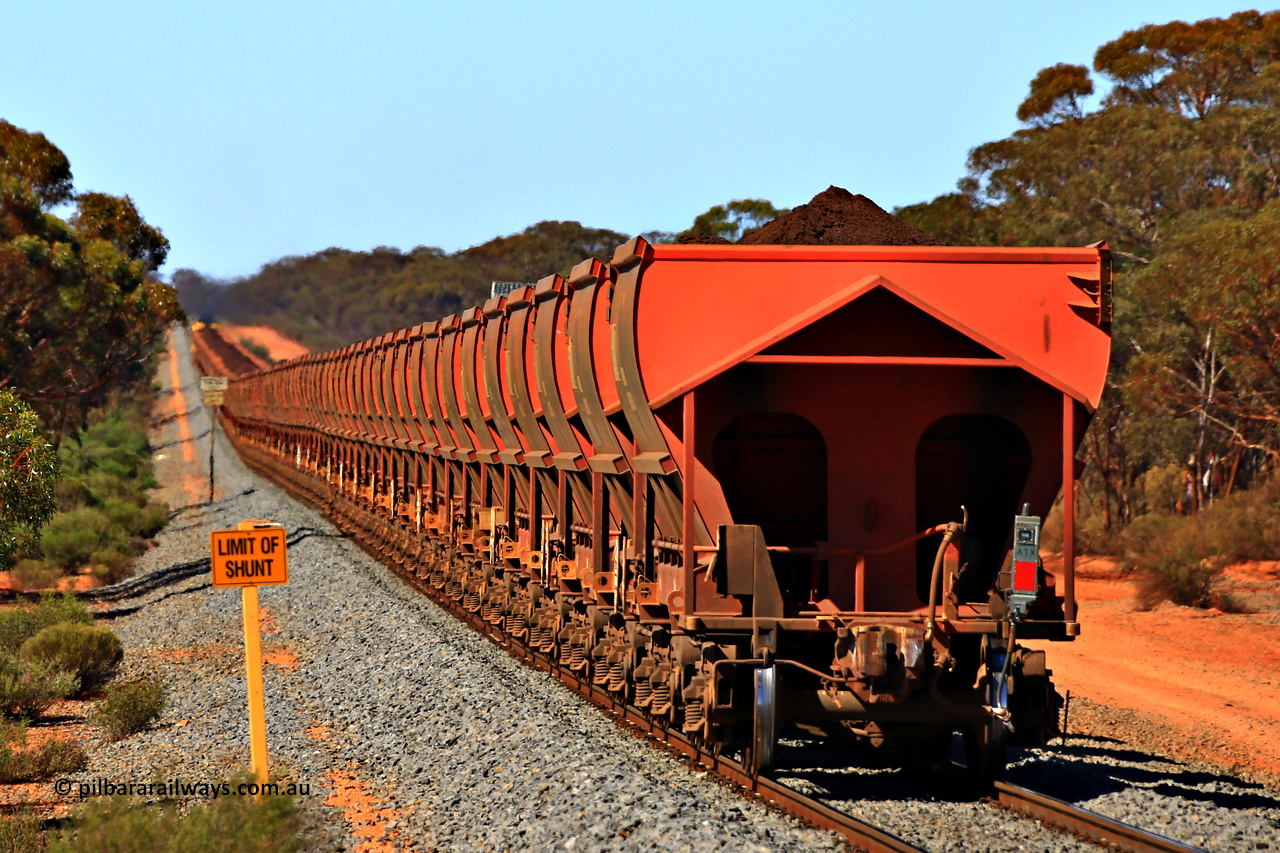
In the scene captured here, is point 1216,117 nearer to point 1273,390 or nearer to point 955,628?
point 1273,390

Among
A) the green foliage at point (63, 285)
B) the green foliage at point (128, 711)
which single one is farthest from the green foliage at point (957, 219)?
the green foliage at point (128, 711)

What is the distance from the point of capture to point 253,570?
686 centimetres

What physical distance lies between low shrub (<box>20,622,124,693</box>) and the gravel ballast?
0.56m

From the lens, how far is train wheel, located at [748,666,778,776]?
783 cm

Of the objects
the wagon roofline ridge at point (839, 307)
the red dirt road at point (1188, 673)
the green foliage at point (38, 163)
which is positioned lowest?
the red dirt road at point (1188, 673)

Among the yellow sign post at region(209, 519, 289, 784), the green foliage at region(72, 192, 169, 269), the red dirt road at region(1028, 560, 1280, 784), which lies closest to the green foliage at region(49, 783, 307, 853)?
the yellow sign post at region(209, 519, 289, 784)

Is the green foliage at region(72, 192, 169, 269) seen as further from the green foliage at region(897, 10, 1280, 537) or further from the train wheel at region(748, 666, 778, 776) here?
the train wheel at region(748, 666, 778, 776)

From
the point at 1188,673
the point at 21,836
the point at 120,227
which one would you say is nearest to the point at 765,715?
the point at 21,836

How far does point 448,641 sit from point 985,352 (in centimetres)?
796

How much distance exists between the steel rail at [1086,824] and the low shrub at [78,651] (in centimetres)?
1003

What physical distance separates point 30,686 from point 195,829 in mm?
7142

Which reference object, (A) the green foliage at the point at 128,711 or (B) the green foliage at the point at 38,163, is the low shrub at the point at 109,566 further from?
(B) the green foliage at the point at 38,163

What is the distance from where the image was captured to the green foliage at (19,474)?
17359mm

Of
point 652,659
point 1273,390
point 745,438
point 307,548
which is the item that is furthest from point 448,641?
point 1273,390
